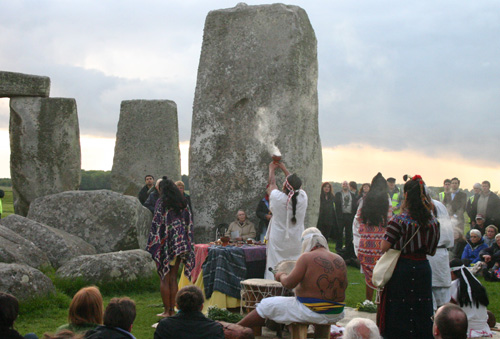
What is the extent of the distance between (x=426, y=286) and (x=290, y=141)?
6.04 meters

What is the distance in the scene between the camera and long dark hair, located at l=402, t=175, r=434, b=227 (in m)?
5.62

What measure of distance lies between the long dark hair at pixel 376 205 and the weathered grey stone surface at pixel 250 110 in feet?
9.08

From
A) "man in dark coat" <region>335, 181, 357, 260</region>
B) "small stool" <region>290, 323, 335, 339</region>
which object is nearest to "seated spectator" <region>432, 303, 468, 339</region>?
"small stool" <region>290, 323, 335, 339</region>

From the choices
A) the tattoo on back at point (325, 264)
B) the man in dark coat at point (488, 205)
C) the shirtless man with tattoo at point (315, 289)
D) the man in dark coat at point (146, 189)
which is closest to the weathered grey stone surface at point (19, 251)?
the man in dark coat at point (146, 189)

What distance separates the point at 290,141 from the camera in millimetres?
11438

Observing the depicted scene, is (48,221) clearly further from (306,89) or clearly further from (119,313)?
(119,313)

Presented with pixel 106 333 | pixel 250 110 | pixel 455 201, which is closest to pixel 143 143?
pixel 250 110

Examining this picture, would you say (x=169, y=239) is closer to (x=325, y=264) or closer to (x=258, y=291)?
(x=258, y=291)

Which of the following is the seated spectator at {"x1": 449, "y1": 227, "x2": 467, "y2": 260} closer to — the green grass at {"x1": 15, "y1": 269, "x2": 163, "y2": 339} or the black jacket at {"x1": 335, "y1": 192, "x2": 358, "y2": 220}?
the black jacket at {"x1": 335, "y1": 192, "x2": 358, "y2": 220}

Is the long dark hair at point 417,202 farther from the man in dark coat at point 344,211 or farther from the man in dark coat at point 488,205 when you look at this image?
the man in dark coat at point 344,211

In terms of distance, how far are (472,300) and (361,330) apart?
10.7 ft

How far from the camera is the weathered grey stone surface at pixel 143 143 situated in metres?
17.8

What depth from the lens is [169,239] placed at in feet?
26.8

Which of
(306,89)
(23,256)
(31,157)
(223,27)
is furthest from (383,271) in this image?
(31,157)
